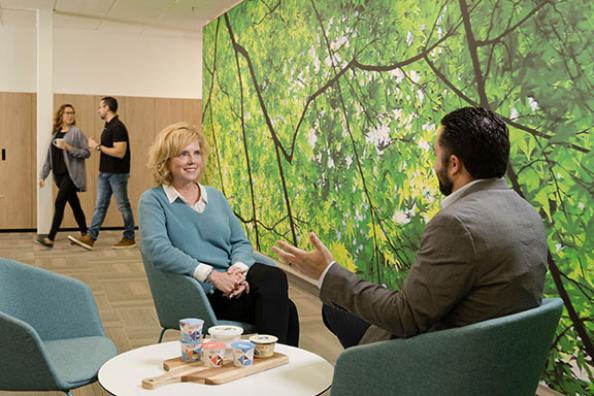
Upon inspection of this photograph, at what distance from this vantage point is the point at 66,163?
26.5 ft

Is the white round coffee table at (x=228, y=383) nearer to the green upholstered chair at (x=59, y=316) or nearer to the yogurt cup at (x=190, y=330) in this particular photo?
the yogurt cup at (x=190, y=330)

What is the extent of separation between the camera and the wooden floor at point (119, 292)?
175 inches

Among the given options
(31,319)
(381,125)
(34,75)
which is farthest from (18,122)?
(31,319)

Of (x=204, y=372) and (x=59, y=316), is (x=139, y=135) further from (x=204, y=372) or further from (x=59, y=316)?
(x=204, y=372)

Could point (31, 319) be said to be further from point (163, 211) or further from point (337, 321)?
point (337, 321)

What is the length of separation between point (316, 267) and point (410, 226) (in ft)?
7.65

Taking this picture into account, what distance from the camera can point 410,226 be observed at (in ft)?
14.5

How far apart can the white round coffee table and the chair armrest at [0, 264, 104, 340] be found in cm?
55

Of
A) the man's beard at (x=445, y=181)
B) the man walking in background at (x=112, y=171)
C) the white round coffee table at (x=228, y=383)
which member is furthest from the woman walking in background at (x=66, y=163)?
the man's beard at (x=445, y=181)

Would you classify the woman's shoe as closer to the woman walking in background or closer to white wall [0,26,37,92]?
the woman walking in background

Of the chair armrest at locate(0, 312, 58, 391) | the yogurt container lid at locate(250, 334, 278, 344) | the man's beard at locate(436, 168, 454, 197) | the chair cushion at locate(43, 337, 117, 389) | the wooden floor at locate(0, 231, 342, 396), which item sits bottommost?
the wooden floor at locate(0, 231, 342, 396)

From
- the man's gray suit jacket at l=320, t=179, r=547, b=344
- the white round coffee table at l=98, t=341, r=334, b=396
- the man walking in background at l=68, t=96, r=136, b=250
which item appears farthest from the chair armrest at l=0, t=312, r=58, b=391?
the man walking in background at l=68, t=96, r=136, b=250

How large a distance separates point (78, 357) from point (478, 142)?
164 cm

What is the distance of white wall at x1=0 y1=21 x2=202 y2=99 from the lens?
933cm
